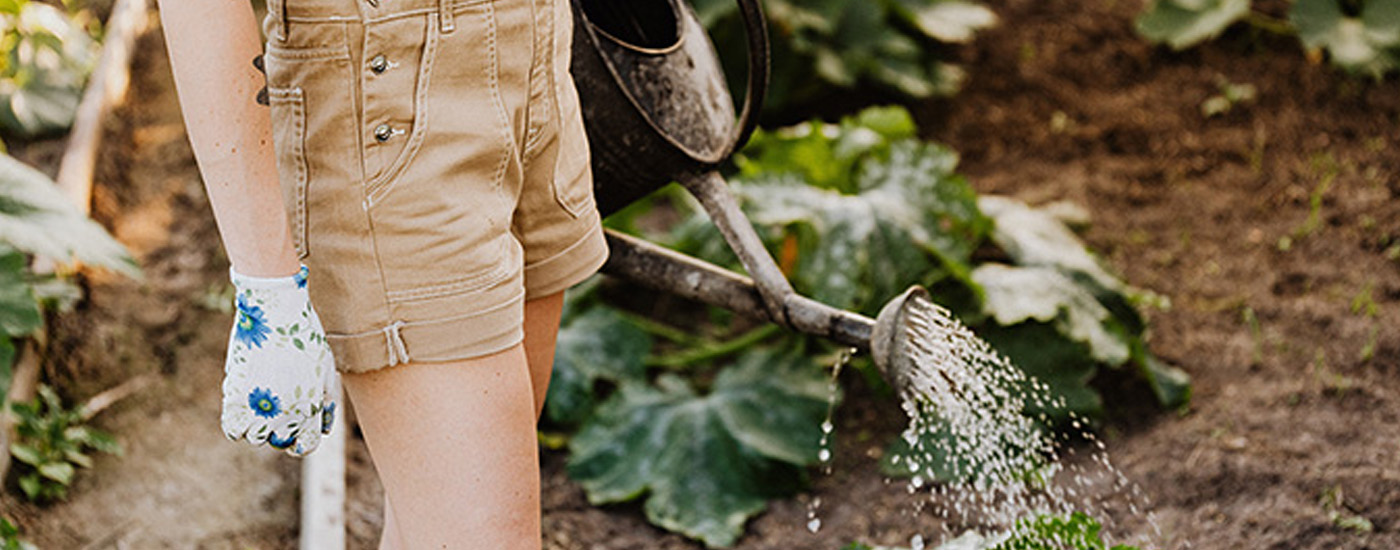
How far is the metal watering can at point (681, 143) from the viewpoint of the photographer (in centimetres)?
186

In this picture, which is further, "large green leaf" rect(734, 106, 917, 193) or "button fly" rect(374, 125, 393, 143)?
"large green leaf" rect(734, 106, 917, 193)

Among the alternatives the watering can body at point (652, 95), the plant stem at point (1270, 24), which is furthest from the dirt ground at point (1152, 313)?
the watering can body at point (652, 95)

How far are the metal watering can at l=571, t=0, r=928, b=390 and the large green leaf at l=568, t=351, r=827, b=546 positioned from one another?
0.74m

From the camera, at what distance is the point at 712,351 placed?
3045mm

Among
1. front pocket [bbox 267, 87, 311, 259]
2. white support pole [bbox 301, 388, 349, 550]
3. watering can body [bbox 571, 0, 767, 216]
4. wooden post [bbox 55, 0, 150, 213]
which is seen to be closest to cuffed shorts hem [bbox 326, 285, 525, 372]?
front pocket [bbox 267, 87, 311, 259]

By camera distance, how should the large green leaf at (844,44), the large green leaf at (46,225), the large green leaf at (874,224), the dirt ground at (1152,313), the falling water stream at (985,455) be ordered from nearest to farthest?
the falling water stream at (985,455), the large green leaf at (46,225), the dirt ground at (1152,313), the large green leaf at (874,224), the large green leaf at (844,44)

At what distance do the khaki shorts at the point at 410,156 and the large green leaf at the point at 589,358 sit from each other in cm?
146

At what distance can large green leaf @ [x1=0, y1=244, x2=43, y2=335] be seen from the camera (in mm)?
2266

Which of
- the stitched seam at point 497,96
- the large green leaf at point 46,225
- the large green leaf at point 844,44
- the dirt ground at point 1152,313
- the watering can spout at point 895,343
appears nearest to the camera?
the stitched seam at point 497,96

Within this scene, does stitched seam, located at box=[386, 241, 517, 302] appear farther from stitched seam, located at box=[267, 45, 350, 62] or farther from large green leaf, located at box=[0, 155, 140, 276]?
large green leaf, located at box=[0, 155, 140, 276]

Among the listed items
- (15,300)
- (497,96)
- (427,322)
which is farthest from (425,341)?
(15,300)

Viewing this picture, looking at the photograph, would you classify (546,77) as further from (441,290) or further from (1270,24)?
(1270,24)

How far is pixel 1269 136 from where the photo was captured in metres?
3.75

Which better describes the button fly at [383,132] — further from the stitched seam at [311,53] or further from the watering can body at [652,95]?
the watering can body at [652,95]
